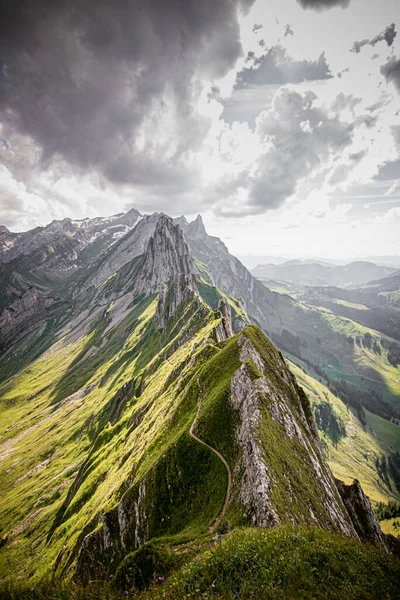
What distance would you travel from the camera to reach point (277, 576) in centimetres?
1427

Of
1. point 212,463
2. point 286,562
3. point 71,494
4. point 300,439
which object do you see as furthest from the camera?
point 71,494

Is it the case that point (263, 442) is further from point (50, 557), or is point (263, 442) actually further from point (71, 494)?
point (71, 494)

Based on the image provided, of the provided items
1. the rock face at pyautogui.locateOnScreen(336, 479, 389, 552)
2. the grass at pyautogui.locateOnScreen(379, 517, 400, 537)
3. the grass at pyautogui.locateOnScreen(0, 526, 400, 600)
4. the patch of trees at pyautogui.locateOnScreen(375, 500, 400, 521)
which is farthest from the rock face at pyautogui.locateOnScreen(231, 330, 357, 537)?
the patch of trees at pyautogui.locateOnScreen(375, 500, 400, 521)

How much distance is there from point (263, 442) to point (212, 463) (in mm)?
9637

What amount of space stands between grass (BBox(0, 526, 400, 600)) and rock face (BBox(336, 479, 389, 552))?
40791mm

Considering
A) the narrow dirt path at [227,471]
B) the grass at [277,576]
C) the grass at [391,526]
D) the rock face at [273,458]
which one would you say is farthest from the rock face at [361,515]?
the grass at [391,526]

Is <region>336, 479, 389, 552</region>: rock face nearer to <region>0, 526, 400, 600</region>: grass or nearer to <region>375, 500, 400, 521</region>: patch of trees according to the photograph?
<region>0, 526, 400, 600</region>: grass

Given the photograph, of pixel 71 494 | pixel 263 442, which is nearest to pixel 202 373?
pixel 263 442

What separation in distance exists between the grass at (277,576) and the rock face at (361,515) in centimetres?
4079

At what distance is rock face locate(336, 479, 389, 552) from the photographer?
45.9 m

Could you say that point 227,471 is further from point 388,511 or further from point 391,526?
point 388,511

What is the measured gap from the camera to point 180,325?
165375 mm

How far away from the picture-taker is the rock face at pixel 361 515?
45906mm

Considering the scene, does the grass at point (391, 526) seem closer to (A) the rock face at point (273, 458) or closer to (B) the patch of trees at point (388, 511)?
(B) the patch of trees at point (388, 511)
